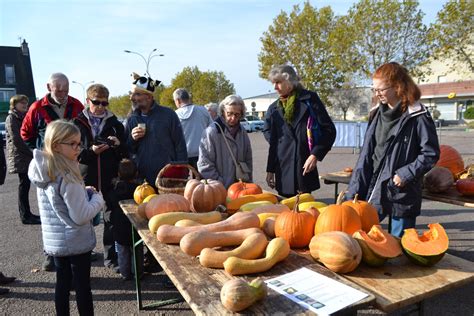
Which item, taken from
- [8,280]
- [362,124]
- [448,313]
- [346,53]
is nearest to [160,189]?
[8,280]

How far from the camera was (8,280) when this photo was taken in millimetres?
3775

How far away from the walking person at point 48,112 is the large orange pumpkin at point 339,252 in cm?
338

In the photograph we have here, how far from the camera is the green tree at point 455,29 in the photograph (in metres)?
20.5

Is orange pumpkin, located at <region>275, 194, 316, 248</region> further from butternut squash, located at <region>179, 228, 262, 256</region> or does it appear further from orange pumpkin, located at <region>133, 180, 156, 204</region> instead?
orange pumpkin, located at <region>133, 180, 156, 204</region>

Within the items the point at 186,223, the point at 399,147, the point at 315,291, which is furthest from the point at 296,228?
the point at 399,147

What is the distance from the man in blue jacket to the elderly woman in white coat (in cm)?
43

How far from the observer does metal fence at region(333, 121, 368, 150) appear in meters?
14.8

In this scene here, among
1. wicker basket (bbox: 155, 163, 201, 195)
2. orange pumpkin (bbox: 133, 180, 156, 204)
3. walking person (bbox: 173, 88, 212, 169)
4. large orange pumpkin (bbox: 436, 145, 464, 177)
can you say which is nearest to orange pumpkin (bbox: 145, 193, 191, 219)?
wicker basket (bbox: 155, 163, 201, 195)

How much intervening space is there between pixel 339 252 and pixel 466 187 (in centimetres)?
247

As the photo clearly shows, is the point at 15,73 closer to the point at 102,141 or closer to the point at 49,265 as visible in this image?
the point at 49,265

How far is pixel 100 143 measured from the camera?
147 inches

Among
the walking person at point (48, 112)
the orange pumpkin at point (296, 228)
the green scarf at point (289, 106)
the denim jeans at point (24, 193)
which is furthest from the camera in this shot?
the denim jeans at point (24, 193)

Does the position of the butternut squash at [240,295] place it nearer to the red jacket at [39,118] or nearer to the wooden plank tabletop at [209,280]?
the wooden plank tabletop at [209,280]

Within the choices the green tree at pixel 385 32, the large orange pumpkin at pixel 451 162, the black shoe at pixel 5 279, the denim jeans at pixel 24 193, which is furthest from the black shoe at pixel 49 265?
the green tree at pixel 385 32
